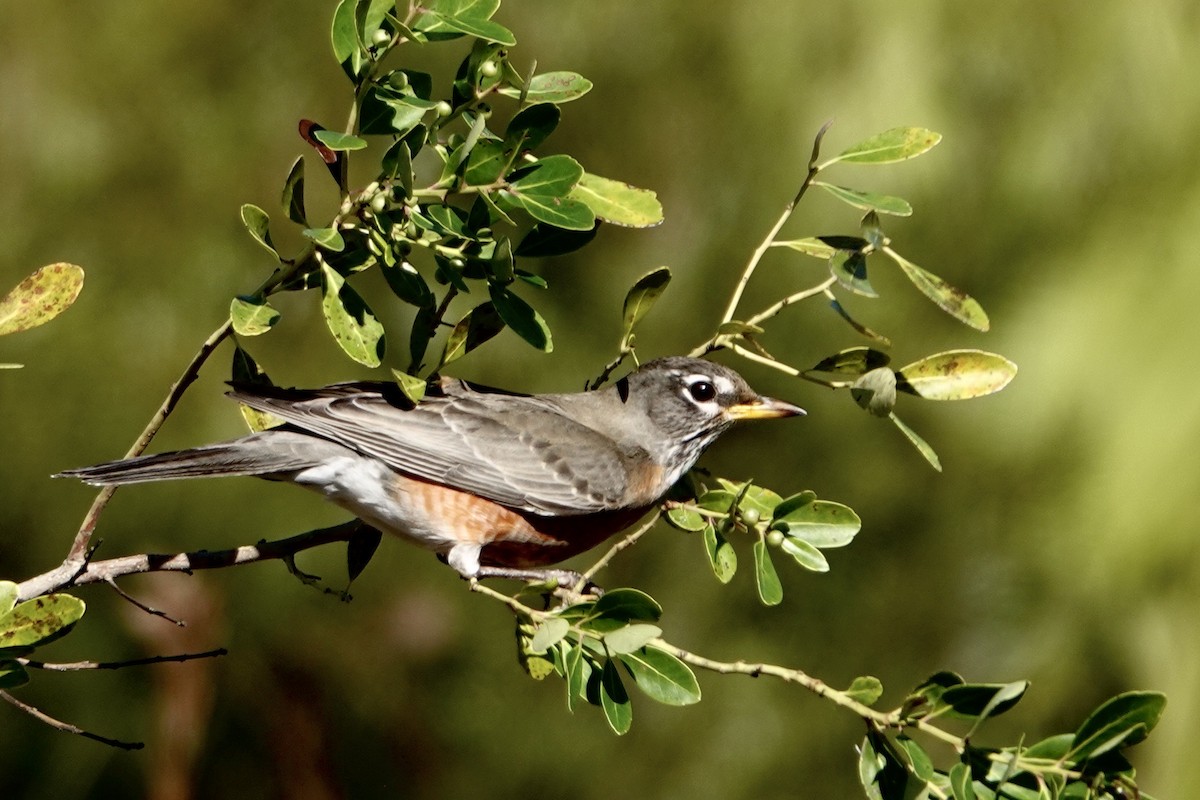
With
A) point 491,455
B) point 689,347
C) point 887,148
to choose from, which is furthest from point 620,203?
point 689,347

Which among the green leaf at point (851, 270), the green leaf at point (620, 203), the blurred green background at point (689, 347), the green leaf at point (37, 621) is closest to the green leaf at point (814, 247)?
the green leaf at point (851, 270)

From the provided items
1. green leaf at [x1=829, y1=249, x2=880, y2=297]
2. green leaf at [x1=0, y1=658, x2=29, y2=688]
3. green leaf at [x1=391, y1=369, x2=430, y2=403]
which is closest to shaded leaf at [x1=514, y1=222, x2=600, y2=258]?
green leaf at [x1=391, y1=369, x2=430, y2=403]

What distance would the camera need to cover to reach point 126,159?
4.19 meters

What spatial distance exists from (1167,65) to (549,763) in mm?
2948

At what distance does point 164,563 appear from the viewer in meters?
2.01

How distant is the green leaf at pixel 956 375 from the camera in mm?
1973

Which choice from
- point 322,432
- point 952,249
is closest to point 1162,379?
point 952,249

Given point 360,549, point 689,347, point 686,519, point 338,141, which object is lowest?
point 689,347

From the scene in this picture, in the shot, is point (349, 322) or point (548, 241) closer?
point (349, 322)

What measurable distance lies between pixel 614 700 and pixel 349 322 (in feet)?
2.19

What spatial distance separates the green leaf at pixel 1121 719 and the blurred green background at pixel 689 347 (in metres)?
2.37

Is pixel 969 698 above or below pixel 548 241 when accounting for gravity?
below

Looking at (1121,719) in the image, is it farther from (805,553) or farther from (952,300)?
(952,300)

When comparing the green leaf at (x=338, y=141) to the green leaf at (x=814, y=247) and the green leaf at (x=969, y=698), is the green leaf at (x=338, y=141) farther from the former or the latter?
the green leaf at (x=969, y=698)
